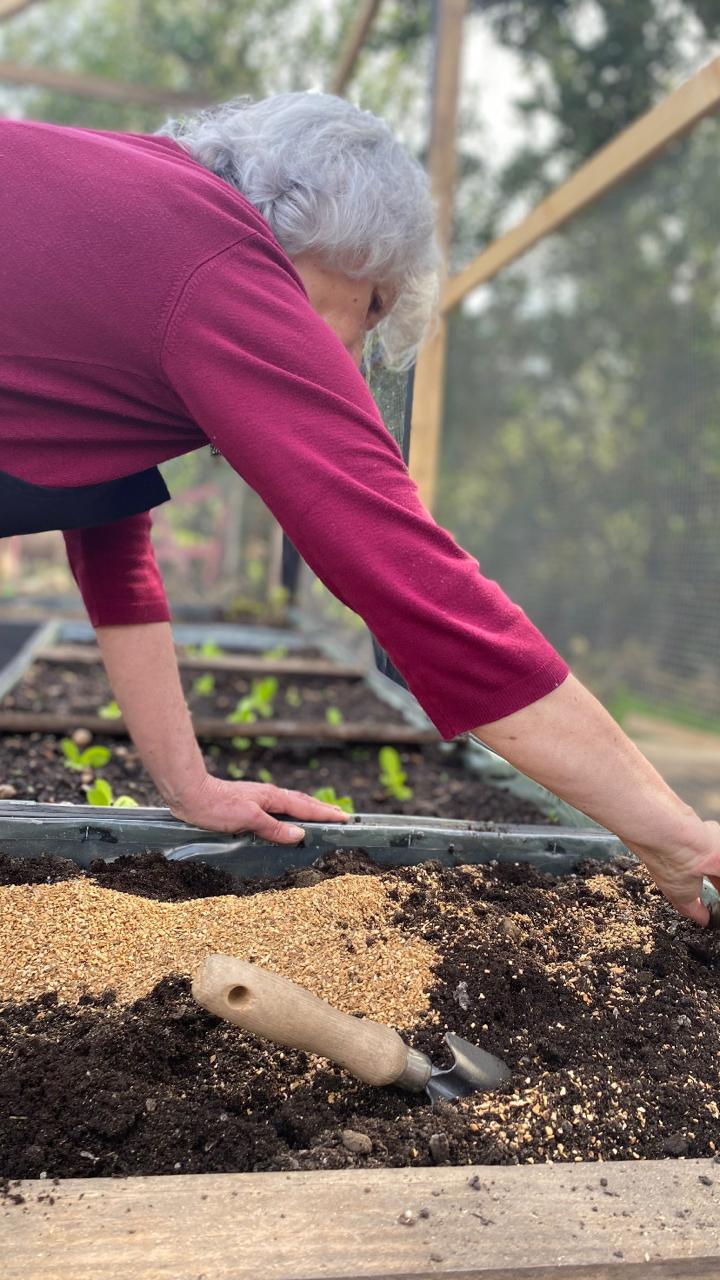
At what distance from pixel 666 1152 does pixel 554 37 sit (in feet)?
30.4

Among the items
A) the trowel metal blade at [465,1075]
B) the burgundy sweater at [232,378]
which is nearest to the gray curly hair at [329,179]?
the burgundy sweater at [232,378]

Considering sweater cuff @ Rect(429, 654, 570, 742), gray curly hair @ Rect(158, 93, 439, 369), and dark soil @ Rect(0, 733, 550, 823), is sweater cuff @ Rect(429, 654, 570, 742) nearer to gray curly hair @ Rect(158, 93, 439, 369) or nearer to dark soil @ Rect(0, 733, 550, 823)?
gray curly hair @ Rect(158, 93, 439, 369)

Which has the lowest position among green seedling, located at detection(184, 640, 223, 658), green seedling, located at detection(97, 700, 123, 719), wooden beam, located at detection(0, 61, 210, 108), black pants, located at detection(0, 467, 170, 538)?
green seedling, located at detection(184, 640, 223, 658)

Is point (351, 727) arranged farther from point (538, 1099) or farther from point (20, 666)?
point (538, 1099)

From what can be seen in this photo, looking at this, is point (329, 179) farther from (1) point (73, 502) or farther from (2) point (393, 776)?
(2) point (393, 776)

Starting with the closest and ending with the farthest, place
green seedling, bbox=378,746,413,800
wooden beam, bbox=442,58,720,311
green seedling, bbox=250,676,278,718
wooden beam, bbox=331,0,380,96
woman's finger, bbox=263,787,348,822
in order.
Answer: woman's finger, bbox=263,787,348,822 < wooden beam, bbox=442,58,720,311 < green seedling, bbox=378,746,413,800 < green seedling, bbox=250,676,278,718 < wooden beam, bbox=331,0,380,96

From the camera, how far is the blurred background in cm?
654

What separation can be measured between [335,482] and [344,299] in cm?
48

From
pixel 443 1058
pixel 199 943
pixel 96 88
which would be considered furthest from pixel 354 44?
pixel 443 1058

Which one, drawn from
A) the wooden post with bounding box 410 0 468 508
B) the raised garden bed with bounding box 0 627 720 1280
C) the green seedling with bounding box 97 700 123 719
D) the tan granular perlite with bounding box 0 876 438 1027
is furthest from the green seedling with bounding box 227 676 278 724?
the tan granular perlite with bounding box 0 876 438 1027

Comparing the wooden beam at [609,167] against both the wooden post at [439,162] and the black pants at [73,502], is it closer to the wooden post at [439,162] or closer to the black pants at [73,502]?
the wooden post at [439,162]

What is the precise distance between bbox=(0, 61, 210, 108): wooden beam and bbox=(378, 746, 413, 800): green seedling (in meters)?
6.66

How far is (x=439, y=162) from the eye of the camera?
16.5 feet

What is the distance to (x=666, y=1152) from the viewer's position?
1231mm
